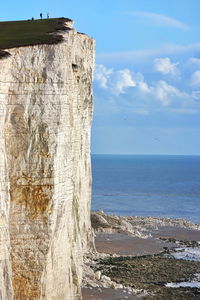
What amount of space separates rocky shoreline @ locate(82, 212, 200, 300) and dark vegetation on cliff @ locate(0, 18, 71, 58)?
1225cm

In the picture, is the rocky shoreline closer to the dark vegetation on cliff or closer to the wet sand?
the wet sand

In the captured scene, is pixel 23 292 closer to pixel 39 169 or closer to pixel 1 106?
pixel 39 169

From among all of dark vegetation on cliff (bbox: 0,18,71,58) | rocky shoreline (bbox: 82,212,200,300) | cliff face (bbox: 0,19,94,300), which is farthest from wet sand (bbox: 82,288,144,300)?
dark vegetation on cliff (bbox: 0,18,71,58)

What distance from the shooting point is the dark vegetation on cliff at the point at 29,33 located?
78.4ft

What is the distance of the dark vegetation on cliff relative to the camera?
23.9 meters

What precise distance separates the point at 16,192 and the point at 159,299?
13569 mm

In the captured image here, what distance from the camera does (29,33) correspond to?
2877 centimetres

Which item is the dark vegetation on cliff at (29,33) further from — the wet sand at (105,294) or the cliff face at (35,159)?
the wet sand at (105,294)

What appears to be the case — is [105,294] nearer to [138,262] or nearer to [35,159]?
[138,262]

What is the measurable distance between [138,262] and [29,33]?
20.1m

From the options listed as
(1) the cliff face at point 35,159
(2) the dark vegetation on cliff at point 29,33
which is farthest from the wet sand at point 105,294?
(2) the dark vegetation on cliff at point 29,33

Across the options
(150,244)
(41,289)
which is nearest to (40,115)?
(41,289)

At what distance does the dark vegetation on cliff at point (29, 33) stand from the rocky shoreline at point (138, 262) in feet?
40.2

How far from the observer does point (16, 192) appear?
879 inches
